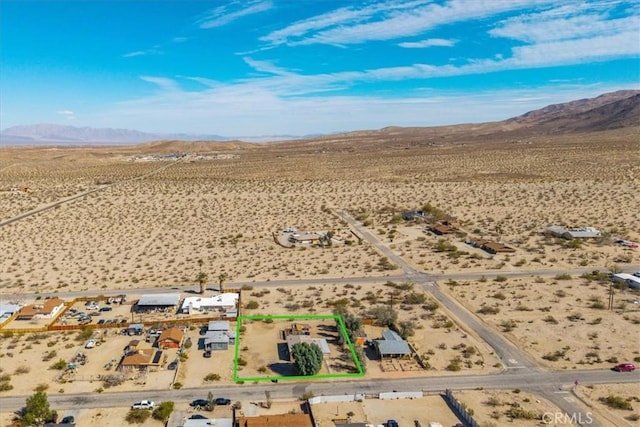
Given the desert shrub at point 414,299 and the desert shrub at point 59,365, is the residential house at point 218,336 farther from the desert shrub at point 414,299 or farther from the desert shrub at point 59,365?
the desert shrub at point 414,299

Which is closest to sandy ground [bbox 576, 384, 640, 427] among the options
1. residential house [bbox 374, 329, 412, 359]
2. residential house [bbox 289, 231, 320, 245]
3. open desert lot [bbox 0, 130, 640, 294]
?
residential house [bbox 374, 329, 412, 359]

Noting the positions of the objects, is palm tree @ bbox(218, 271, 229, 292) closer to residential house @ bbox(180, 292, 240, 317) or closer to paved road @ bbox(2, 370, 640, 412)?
residential house @ bbox(180, 292, 240, 317)

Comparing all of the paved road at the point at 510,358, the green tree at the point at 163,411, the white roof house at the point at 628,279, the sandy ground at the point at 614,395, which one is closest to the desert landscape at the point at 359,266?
the sandy ground at the point at 614,395

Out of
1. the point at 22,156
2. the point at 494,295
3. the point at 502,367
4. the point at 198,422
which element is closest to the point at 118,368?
the point at 198,422

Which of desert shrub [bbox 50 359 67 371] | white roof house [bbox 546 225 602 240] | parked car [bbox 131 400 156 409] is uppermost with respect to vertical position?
white roof house [bbox 546 225 602 240]

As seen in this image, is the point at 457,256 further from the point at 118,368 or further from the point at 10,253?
the point at 10,253

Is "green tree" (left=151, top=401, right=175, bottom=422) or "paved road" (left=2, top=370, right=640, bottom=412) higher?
"green tree" (left=151, top=401, right=175, bottom=422)

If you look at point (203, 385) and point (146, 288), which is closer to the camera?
point (203, 385)
